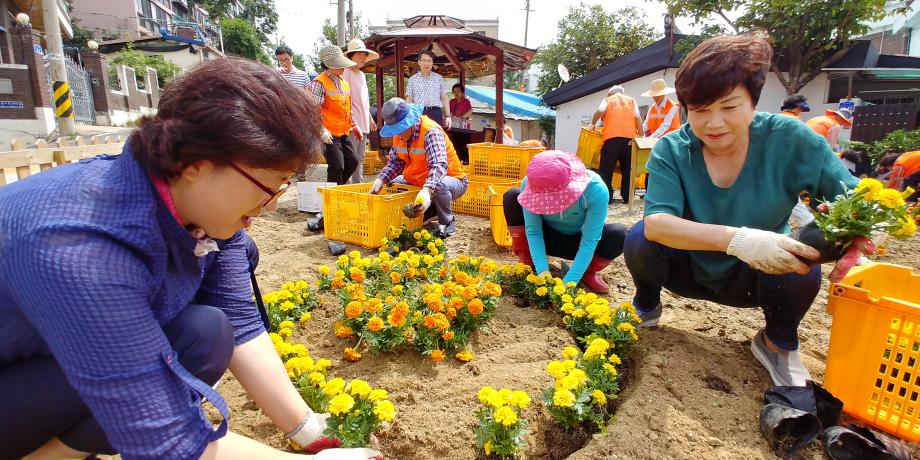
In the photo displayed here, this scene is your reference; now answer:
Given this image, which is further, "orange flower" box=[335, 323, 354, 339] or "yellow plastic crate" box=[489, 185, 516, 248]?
"yellow plastic crate" box=[489, 185, 516, 248]

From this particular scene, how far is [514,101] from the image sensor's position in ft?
64.0

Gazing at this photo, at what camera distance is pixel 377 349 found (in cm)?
212

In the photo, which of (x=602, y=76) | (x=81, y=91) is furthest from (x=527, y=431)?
(x=81, y=91)

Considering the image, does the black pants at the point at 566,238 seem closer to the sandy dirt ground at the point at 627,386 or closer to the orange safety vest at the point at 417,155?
the sandy dirt ground at the point at 627,386

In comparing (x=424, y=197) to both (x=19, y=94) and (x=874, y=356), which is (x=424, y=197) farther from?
(x=19, y=94)

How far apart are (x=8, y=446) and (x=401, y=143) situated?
3438mm

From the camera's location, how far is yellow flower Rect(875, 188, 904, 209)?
4.63 feet

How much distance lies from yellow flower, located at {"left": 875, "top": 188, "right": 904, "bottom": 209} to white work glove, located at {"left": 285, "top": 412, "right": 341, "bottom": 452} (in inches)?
68.4

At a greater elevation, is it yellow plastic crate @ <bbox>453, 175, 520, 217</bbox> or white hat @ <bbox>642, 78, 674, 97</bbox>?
white hat @ <bbox>642, 78, 674, 97</bbox>

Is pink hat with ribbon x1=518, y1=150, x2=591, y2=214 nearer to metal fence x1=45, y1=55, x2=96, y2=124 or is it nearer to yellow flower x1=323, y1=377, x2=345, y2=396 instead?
yellow flower x1=323, y1=377, x2=345, y2=396

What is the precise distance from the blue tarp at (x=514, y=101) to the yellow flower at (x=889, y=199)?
15983mm

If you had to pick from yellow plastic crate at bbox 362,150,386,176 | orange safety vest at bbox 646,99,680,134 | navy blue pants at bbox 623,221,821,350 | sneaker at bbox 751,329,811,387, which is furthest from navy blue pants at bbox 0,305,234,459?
yellow plastic crate at bbox 362,150,386,176

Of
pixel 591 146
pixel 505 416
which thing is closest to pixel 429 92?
pixel 591 146

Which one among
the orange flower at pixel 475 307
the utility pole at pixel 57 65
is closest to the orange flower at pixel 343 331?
the orange flower at pixel 475 307
